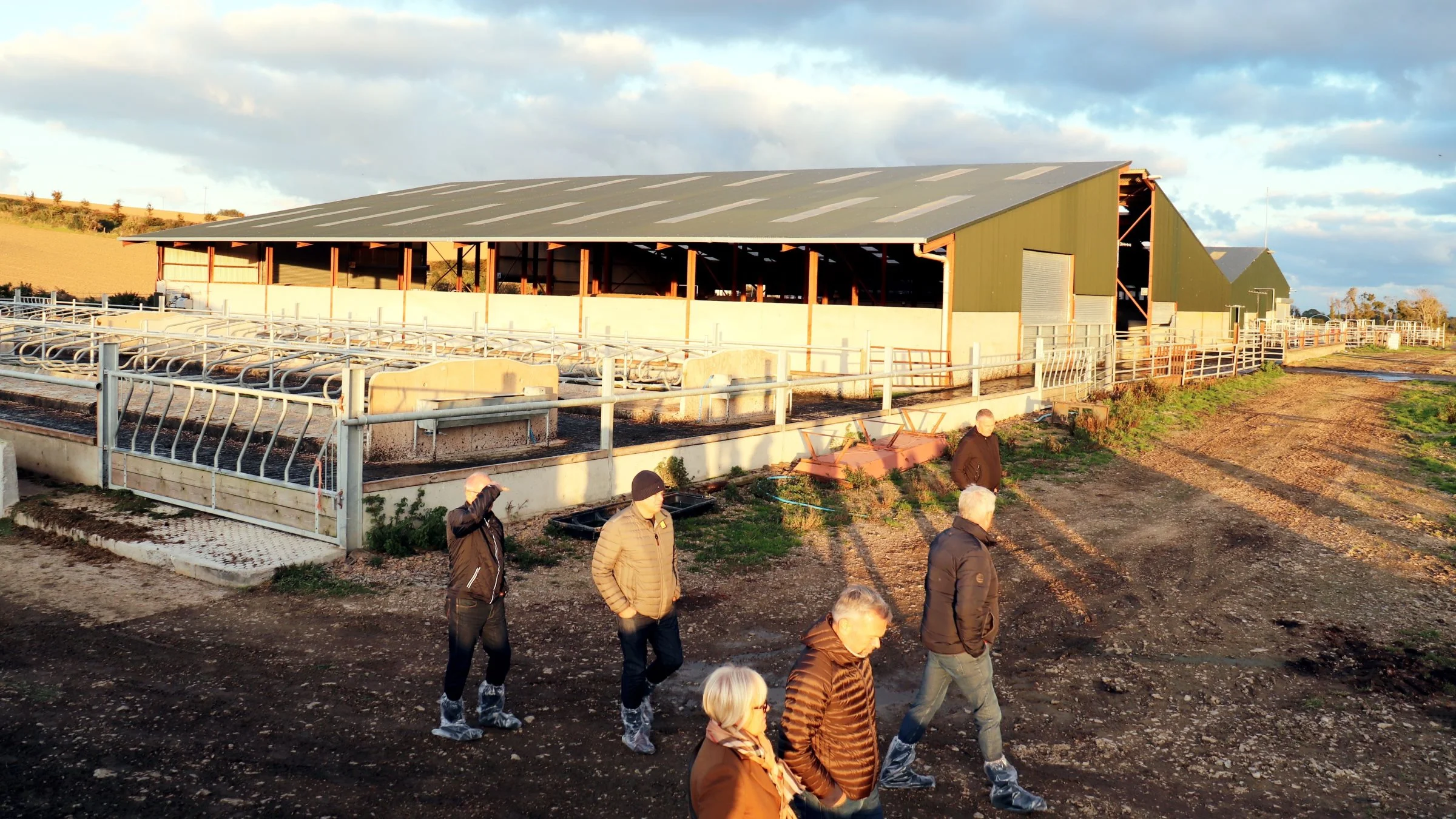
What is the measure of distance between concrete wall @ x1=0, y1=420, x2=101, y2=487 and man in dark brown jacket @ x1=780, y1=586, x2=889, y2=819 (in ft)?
33.7

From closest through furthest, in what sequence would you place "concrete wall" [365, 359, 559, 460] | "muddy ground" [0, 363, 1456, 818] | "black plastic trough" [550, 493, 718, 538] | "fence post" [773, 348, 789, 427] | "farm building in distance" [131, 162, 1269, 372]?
"muddy ground" [0, 363, 1456, 818], "black plastic trough" [550, 493, 718, 538], "concrete wall" [365, 359, 559, 460], "fence post" [773, 348, 789, 427], "farm building in distance" [131, 162, 1269, 372]

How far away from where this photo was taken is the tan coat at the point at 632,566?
5.89 m

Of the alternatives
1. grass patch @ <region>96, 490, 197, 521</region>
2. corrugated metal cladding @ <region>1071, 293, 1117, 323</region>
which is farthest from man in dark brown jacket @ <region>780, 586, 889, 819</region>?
corrugated metal cladding @ <region>1071, 293, 1117, 323</region>

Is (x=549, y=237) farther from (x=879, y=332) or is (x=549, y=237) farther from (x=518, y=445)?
(x=518, y=445)

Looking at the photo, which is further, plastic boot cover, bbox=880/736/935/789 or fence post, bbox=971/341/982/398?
fence post, bbox=971/341/982/398

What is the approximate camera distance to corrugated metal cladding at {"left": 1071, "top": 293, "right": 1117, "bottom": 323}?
29.0 m

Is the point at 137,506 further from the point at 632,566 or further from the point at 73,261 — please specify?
the point at 73,261

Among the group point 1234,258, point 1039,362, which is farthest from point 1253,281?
point 1039,362

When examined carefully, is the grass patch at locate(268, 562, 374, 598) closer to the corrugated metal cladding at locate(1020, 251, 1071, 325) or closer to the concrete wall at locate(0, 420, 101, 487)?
the concrete wall at locate(0, 420, 101, 487)

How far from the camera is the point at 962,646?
5473 mm

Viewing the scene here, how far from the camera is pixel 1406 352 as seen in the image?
49.4 m

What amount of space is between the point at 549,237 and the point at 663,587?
2280cm

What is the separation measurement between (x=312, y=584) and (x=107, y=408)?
454 centimetres

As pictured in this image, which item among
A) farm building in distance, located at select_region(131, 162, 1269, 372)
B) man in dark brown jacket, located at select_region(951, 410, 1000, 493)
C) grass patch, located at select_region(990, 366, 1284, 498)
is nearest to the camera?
man in dark brown jacket, located at select_region(951, 410, 1000, 493)
